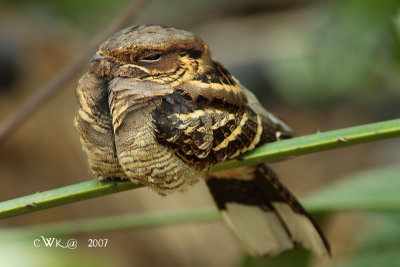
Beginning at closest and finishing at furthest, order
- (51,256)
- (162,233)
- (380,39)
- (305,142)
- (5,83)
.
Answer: (51,256) → (305,142) → (380,39) → (162,233) → (5,83)

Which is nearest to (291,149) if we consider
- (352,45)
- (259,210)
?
(259,210)

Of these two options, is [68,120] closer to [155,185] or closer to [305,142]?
[155,185]

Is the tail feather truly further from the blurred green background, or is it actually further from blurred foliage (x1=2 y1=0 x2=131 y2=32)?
blurred foliage (x1=2 y1=0 x2=131 y2=32)

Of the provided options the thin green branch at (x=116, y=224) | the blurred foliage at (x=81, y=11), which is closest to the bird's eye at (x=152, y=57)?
the thin green branch at (x=116, y=224)

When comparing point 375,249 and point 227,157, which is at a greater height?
point 227,157

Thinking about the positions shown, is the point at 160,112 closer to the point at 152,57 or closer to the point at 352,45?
the point at 152,57

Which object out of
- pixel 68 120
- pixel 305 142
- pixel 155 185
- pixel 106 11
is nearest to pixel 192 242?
pixel 68 120

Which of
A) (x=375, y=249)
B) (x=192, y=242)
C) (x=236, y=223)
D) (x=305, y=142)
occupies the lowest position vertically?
(x=192, y=242)
